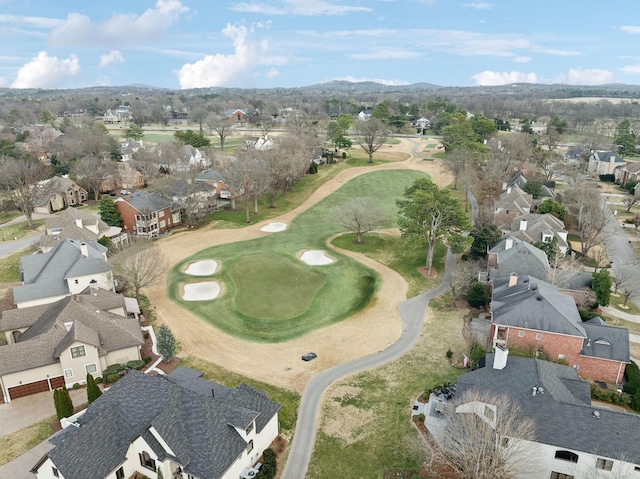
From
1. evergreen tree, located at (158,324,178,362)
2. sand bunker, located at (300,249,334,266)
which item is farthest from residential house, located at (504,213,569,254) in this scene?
evergreen tree, located at (158,324,178,362)

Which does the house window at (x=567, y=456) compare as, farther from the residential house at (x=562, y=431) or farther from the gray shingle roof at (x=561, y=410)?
the gray shingle roof at (x=561, y=410)

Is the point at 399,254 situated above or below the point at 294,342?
above

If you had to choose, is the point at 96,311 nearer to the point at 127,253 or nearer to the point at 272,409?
the point at 127,253

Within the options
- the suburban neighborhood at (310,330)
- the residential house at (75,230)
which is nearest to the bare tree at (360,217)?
the suburban neighborhood at (310,330)

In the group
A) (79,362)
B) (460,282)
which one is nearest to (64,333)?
(79,362)

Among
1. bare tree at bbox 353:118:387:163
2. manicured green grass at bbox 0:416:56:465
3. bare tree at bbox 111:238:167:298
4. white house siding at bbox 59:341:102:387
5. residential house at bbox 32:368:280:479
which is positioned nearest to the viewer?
residential house at bbox 32:368:280:479

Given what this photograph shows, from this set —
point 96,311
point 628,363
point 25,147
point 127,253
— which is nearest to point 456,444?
point 628,363

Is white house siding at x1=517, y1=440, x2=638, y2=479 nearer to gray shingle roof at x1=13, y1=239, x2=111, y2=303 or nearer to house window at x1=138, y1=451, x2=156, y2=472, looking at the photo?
house window at x1=138, y1=451, x2=156, y2=472

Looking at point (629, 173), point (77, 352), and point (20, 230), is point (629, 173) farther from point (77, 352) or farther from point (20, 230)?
point (20, 230)
